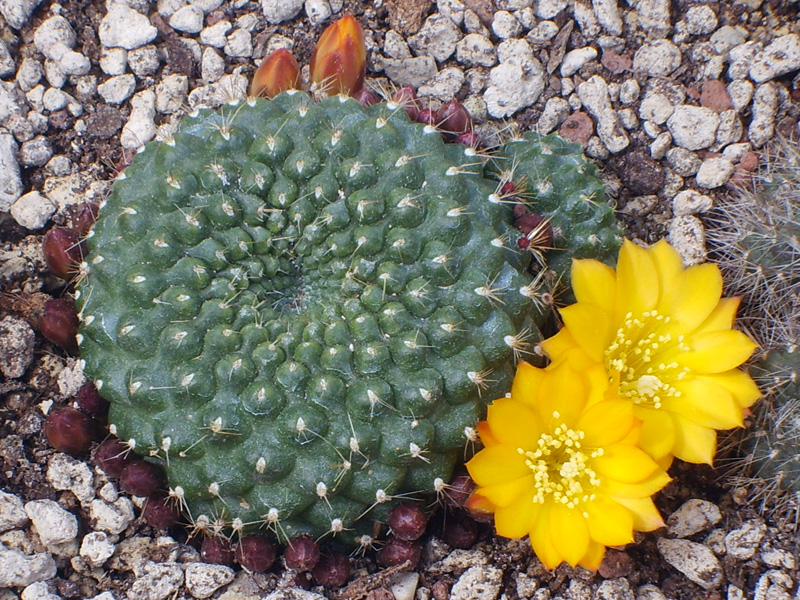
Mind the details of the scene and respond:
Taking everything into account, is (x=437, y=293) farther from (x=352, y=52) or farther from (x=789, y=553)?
(x=789, y=553)

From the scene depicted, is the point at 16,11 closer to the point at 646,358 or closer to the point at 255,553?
the point at 255,553

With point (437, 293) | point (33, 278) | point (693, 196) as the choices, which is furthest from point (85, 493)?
point (693, 196)

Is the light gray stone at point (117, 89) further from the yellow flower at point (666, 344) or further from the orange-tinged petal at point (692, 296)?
the orange-tinged petal at point (692, 296)

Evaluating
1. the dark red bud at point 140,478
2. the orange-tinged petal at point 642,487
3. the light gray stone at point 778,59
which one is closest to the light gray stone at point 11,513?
the dark red bud at point 140,478

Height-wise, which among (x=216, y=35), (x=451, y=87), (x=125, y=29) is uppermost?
(x=125, y=29)

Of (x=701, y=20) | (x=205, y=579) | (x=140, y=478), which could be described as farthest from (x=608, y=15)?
(x=205, y=579)

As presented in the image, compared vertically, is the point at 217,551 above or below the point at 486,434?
below

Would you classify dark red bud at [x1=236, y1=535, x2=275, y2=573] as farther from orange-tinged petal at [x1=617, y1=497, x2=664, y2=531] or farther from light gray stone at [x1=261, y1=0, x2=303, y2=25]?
light gray stone at [x1=261, y1=0, x2=303, y2=25]
